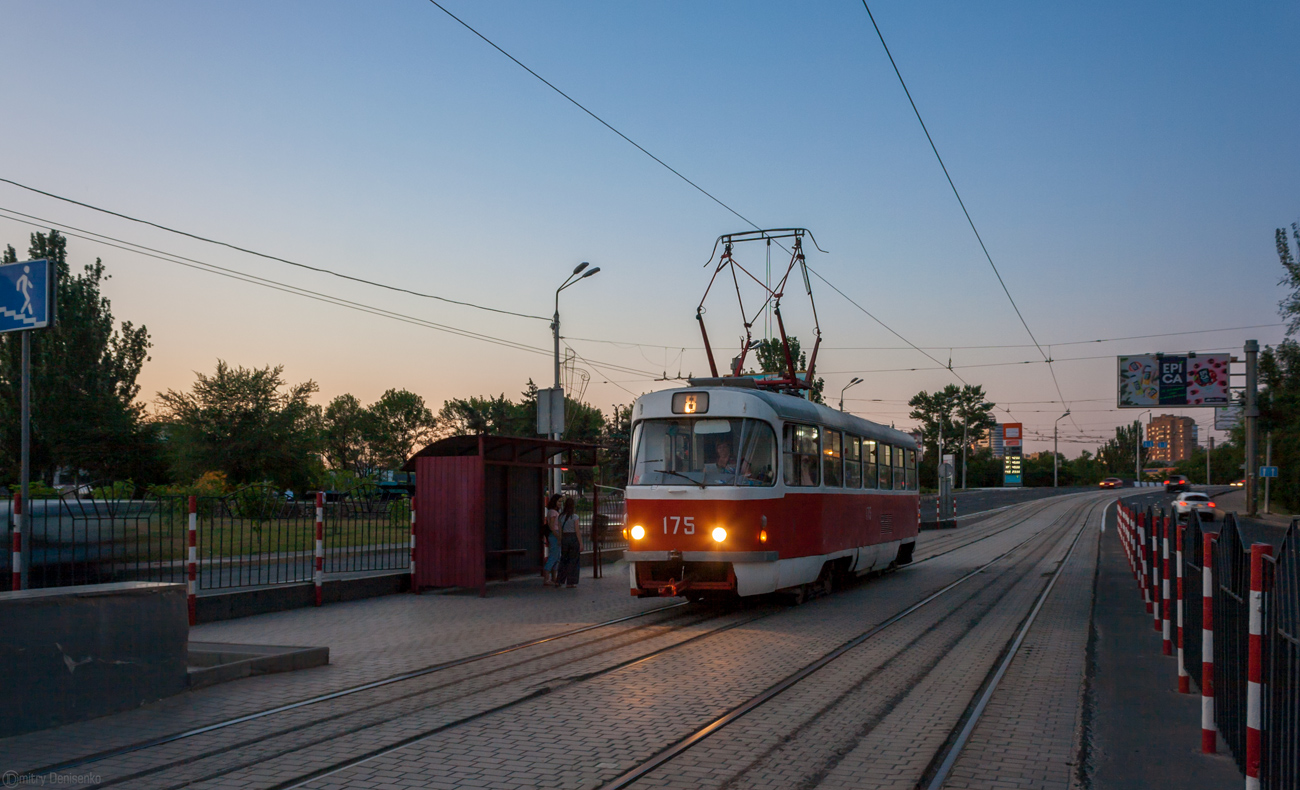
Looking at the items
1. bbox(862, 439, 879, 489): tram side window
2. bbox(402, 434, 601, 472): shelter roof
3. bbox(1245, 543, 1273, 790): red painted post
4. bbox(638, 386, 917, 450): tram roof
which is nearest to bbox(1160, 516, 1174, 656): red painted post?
bbox(638, 386, 917, 450): tram roof

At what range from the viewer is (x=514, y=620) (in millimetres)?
12609

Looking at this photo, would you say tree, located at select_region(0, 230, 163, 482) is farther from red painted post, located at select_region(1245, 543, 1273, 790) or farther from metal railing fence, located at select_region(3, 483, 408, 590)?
red painted post, located at select_region(1245, 543, 1273, 790)

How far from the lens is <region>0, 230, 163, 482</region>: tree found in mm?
47750

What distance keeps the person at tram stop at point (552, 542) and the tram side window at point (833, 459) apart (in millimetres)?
4853

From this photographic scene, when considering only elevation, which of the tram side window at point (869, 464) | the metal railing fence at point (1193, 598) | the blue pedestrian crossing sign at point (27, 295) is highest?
the blue pedestrian crossing sign at point (27, 295)

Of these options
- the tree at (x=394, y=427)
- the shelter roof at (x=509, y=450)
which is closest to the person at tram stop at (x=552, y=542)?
the shelter roof at (x=509, y=450)

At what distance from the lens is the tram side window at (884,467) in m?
18.8

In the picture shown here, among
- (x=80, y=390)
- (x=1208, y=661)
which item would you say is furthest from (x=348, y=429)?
(x=1208, y=661)

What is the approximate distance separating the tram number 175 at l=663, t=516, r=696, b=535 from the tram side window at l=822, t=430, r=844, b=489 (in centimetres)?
301

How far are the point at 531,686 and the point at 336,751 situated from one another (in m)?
2.37

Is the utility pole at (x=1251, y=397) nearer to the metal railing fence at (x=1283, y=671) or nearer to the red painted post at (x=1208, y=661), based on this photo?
the red painted post at (x=1208, y=661)

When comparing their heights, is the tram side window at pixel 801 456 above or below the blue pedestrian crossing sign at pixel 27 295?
below

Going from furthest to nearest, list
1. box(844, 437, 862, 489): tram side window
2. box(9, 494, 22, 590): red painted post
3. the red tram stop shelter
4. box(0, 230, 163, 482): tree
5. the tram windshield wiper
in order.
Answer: box(0, 230, 163, 482): tree, box(844, 437, 862, 489): tram side window, the red tram stop shelter, the tram windshield wiper, box(9, 494, 22, 590): red painted post

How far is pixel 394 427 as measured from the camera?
117125mm
